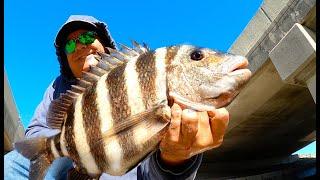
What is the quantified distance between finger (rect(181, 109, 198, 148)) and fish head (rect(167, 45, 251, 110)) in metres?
0.05

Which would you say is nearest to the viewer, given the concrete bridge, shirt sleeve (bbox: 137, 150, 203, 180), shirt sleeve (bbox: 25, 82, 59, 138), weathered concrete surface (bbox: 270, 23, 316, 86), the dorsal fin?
the dorsal fin

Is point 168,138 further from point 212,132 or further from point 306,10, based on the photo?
point 306,10

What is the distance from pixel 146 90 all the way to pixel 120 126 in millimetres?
186

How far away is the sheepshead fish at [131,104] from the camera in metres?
1.67

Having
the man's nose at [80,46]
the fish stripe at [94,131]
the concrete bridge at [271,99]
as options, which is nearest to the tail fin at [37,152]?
the fish stripe at [94,131]

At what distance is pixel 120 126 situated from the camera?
1683 mm

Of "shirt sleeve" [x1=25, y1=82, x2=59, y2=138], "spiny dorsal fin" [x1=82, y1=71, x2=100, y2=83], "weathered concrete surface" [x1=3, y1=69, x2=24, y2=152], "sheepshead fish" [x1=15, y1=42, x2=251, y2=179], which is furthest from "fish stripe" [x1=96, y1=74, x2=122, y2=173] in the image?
"weathered concrete surface" [x1=3, y1=69, x2=24, y2=152]

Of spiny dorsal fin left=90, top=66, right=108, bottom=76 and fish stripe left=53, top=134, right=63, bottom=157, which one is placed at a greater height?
spiny dorsal fin left=90, top=66, right=108, bottom=76

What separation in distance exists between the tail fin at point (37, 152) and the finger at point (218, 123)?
758 mm

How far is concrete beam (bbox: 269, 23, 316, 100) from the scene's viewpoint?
3.72m

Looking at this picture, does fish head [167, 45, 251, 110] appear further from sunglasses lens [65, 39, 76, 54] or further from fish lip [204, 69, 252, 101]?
sunglasses lens [65, 39, 76, 54]

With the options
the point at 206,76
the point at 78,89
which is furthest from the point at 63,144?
the point at 206,76

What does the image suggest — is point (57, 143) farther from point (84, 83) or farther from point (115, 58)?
point (115, 58)

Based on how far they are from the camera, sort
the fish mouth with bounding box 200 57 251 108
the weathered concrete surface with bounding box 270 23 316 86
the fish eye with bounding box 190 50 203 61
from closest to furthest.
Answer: the fish mouth with bounding box 200 57 251 108, the fish eye with bounding box 190 50 203 61, the weathered concrete surface with bounding box 270 23 316 86
